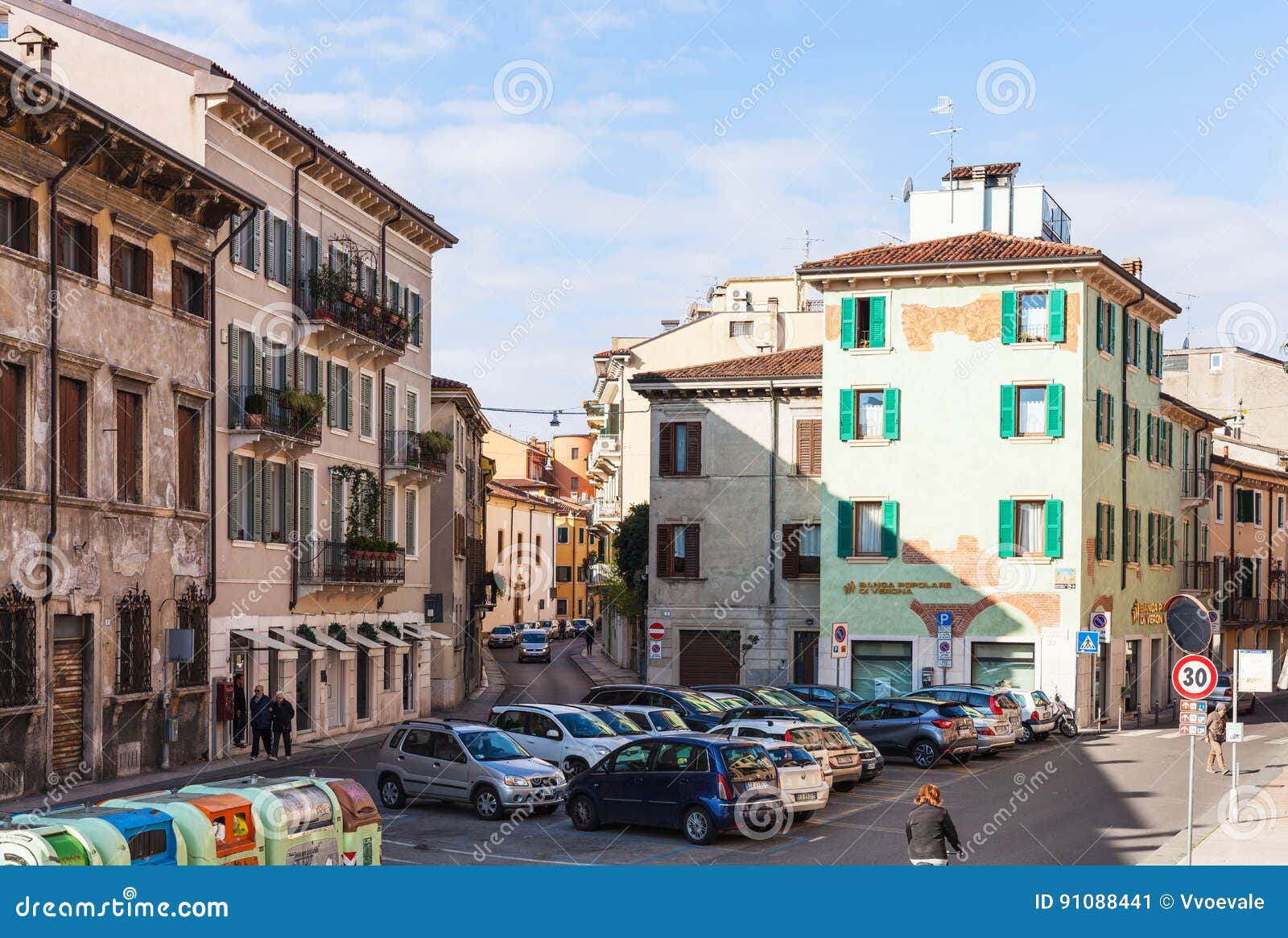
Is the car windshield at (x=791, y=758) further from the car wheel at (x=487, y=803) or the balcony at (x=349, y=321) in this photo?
the balcony at (x=349, y=321)

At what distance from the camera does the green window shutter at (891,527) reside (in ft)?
162

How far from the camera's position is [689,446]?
2120 inches

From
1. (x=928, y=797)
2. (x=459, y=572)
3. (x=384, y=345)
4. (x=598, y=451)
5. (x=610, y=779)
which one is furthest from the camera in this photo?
(x=598, y=451)

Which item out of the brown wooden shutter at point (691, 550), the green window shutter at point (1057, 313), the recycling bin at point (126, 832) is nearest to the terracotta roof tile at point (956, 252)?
the green window shutter at point (1057, 313)

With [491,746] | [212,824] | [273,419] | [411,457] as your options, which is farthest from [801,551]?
[212,824]

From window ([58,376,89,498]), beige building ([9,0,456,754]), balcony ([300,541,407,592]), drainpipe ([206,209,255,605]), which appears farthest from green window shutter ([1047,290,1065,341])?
window ([58,376,89,498])

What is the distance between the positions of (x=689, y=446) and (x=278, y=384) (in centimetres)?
1806

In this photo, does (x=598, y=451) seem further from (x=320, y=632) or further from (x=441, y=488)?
(x=320, y=632)

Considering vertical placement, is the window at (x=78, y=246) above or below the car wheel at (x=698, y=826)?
above

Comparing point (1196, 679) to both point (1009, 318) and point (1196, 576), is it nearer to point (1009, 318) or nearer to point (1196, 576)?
point (1009, 318)

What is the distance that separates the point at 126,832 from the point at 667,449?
4170cm

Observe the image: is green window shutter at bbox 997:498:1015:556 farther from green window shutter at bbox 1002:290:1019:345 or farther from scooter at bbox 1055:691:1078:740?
scooter at bbox 1055:691:1078:740

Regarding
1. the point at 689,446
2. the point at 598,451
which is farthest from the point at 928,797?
the point at 598,451

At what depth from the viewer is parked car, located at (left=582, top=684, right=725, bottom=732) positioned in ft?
113
